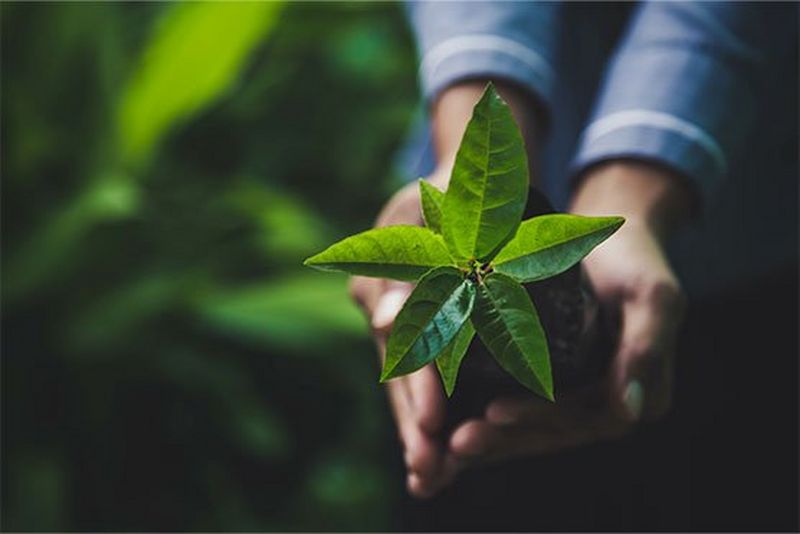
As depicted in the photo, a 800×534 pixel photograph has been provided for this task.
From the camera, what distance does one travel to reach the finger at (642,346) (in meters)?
0.43

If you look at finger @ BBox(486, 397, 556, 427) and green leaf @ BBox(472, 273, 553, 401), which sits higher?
green leaf @ BBox(472, 273, 553, 401)

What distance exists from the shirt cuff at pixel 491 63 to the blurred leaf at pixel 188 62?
0.58 m

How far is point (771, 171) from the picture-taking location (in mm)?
588

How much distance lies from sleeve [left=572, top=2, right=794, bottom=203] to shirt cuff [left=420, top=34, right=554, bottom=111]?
0.03 metres

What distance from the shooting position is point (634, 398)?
442 millimetres

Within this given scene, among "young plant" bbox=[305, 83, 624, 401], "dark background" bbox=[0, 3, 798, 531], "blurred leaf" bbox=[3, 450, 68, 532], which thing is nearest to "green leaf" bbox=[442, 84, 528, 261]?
"young plant" bbox=[305, 83, 624, 401]

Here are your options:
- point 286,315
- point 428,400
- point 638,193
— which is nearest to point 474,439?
point 428,400

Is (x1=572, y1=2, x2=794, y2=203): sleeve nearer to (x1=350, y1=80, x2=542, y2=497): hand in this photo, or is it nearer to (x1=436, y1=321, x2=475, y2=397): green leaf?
(x1=350, y1=80, x2=542, y2=497): hand

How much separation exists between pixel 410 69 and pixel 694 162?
0.95 m

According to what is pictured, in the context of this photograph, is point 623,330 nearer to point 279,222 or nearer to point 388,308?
point 388,308

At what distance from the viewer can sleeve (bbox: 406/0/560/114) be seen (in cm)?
50

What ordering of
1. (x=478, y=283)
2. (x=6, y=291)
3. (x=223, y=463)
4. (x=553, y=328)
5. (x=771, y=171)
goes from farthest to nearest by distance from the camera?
(x=223, y=463)
(x=6, y=291)
(x=771, y=171)
(x=553, y=328)
(x=478, y=283)

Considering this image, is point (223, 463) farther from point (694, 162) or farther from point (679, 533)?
point (694, 162)

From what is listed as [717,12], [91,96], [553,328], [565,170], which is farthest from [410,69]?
[553,328]
